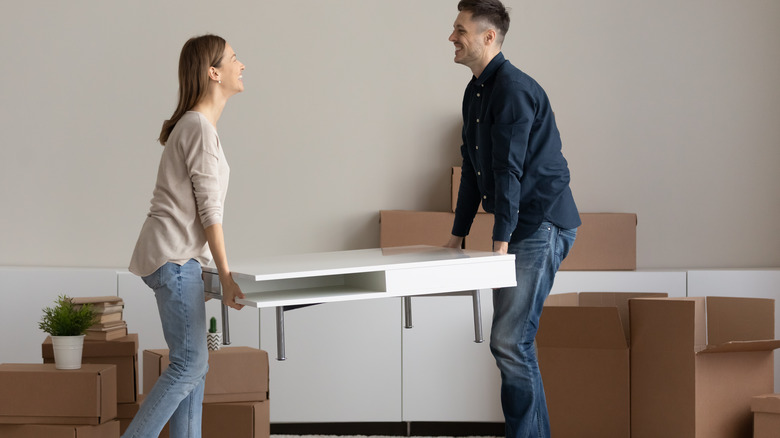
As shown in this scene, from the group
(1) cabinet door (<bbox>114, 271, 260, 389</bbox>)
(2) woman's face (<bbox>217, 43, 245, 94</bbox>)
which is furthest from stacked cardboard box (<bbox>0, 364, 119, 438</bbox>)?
(2) woman's face (<bbox>217, 43, 245, 94</bbox>)

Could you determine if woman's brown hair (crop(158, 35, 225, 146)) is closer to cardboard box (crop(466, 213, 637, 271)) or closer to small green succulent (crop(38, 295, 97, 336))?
small green succulent (crop(38, 295, 97, 336))

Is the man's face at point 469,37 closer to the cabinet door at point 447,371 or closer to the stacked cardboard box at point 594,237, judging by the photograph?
the stacked cardboard box at point 594,237

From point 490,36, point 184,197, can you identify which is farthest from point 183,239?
point 490,36

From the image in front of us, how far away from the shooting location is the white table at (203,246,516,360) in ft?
5.93

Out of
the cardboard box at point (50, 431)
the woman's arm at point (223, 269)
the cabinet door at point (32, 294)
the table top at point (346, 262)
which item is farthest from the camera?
the cabinet door at point (32, 294)

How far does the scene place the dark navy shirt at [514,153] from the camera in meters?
2.13

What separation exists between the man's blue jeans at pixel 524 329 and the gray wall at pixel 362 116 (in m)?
1.35

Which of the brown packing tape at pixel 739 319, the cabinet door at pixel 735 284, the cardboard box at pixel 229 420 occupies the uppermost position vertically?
the cabinet door at pixel 735 284

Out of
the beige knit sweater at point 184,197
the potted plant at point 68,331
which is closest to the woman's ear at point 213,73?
the beige knit sweater at point 184,197

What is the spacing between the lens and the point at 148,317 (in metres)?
3.21

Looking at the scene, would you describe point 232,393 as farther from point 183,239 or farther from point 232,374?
point 183,239

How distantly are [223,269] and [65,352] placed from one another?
0.89 m

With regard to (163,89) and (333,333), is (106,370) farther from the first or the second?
(163,89)

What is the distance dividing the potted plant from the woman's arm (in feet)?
2.70
